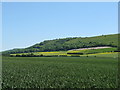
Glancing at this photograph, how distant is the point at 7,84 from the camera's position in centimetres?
2147

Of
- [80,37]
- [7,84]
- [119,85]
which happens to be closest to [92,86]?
[119,85]

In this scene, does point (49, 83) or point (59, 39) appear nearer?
point (49, 83)

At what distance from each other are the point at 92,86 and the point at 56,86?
3.12 meters

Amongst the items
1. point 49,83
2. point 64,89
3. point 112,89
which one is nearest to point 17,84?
point 49,83

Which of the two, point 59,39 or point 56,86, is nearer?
point 56,86

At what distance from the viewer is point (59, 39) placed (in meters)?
196

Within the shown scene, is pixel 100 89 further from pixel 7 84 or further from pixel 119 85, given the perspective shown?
pixel 7 84

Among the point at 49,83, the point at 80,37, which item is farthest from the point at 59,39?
the point at 49,83

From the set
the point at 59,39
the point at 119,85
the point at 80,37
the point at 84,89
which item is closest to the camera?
the point at 84,89

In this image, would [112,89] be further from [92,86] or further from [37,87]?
[37,87]

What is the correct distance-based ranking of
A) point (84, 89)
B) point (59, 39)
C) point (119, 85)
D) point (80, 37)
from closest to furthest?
point (84, 89), point (119, 85), point (80, 37), point (59, 39)

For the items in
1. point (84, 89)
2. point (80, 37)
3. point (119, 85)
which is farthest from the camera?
point (80, 37)

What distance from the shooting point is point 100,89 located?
2000 centimetres

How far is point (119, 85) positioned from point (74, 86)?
3902 millimetres
